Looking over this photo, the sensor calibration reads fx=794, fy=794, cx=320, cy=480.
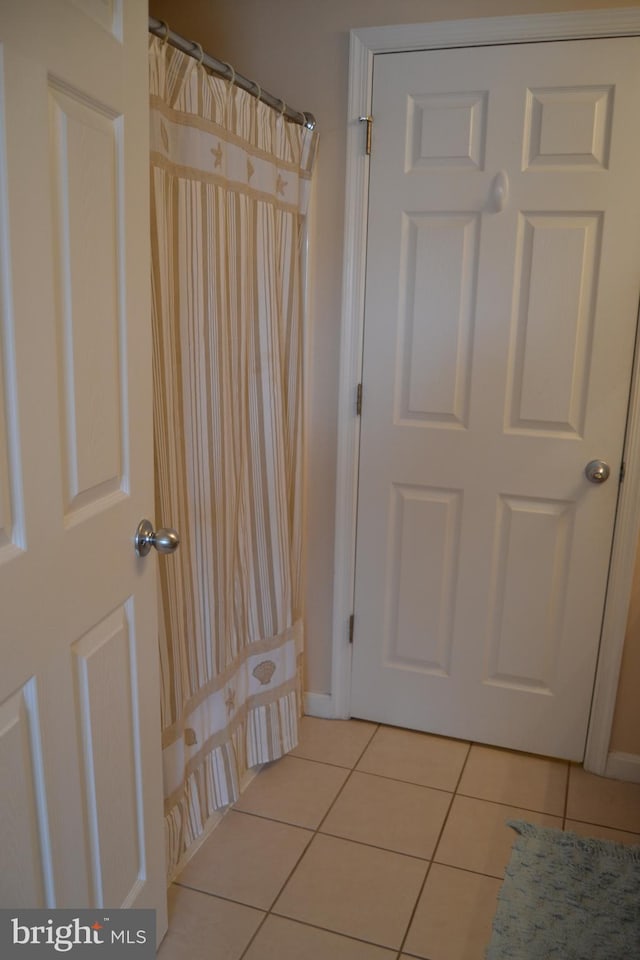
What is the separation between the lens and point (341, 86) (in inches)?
89.6

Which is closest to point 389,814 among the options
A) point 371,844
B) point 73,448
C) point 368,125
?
point 371,844

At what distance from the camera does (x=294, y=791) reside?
7.52 ft

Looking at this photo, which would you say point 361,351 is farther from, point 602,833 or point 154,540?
point 602,833

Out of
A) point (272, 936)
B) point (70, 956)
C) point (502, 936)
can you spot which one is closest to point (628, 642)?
point (502, 936)

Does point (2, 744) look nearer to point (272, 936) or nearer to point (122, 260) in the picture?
point (122, 260)

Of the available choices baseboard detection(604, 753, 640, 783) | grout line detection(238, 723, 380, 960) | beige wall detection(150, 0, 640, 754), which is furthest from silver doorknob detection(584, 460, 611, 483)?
grout line detection(238, 723, 380, 960)

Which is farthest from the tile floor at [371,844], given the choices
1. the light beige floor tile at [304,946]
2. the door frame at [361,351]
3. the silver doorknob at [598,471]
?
the silver doorknob at [598,471]

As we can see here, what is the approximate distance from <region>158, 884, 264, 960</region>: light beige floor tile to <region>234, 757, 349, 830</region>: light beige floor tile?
34cm

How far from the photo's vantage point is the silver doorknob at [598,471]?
7.34 ft

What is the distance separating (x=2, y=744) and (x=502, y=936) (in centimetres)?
127

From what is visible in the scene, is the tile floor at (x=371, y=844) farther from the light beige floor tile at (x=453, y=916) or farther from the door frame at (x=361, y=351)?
the door frame at (x=361, y=351)

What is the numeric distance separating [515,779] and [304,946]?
0.89 metres

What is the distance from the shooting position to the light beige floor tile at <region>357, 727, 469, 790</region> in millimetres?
2373

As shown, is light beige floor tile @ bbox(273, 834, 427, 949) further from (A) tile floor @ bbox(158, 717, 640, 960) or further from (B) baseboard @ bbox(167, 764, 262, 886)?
(B) baseboard @ bbox(167, 764, 262, 886)
